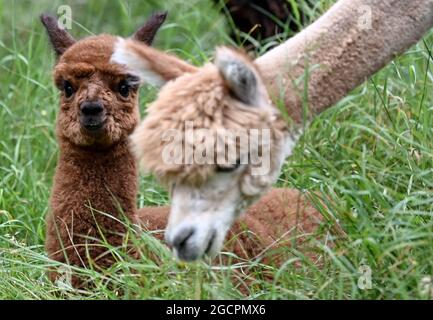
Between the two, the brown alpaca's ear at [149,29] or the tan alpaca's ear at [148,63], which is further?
the brown alpaca's ear at [149,29]

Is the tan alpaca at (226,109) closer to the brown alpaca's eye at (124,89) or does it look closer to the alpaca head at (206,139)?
the alpaca head at (206,139)

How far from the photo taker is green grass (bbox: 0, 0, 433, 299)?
477cm

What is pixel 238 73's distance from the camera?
14.4 feet

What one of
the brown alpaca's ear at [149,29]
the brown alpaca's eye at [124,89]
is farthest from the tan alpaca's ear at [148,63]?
the brown alpaca's ear at [149,29]

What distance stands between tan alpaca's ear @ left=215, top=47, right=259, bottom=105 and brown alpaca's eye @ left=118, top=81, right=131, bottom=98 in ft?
4.70

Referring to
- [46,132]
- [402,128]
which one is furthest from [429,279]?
[46,132]

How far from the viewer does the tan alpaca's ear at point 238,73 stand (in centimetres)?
435

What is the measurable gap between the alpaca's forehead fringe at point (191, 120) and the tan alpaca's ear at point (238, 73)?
0.12 feet

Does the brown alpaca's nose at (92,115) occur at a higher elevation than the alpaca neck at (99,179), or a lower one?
higher

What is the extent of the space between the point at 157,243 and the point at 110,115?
824mm

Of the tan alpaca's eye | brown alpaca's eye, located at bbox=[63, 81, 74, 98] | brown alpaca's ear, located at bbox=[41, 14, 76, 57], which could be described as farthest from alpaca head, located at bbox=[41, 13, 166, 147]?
the tan alpaca's eye

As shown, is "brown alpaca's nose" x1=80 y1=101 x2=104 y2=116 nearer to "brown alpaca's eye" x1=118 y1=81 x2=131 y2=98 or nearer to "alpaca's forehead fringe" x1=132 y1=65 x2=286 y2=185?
"brown alpaca's eye" x1=118 y1=81 x2=131 y2=98

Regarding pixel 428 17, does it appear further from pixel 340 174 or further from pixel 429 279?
pixel 429 279

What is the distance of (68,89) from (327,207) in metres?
1.44
